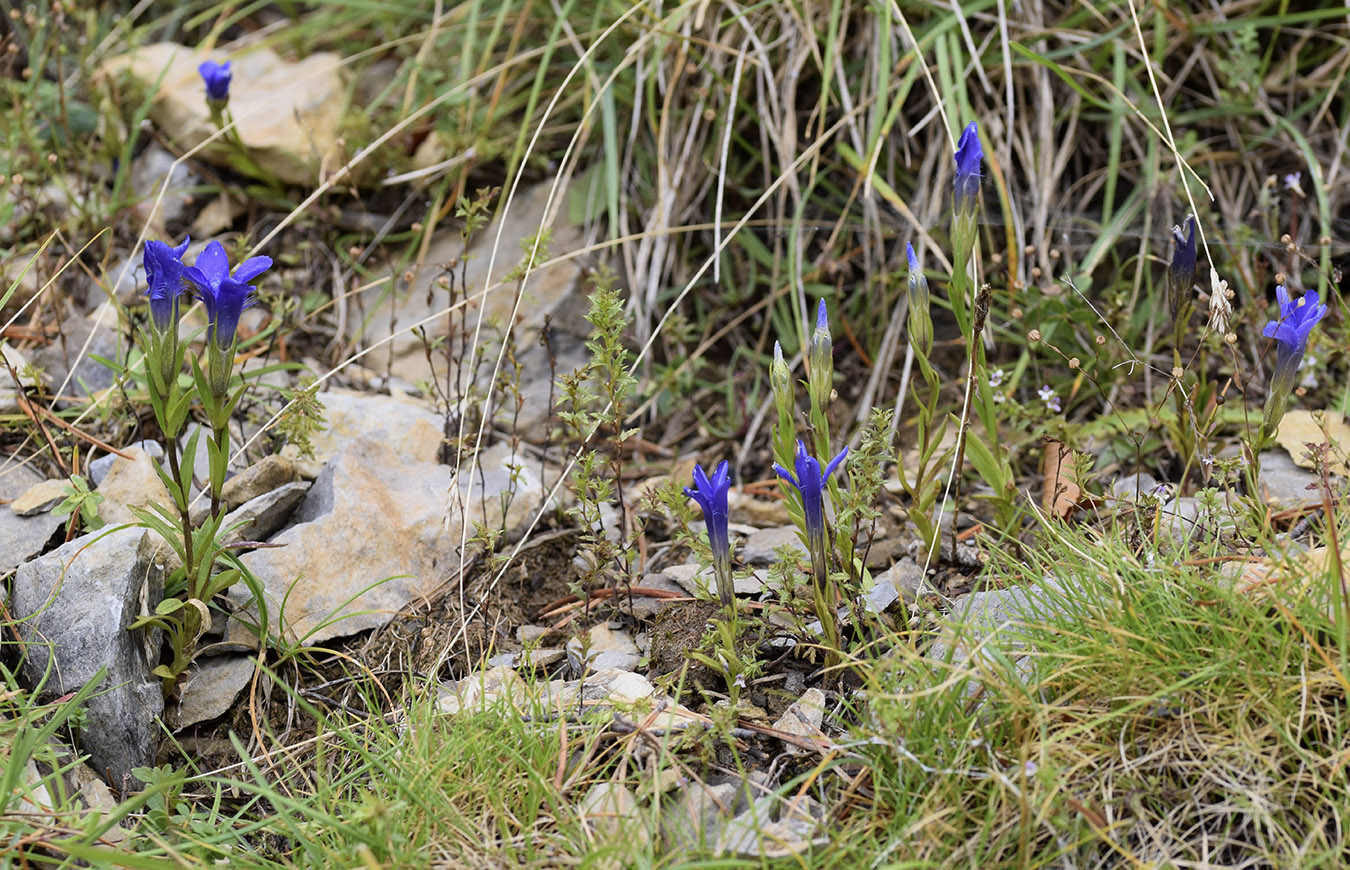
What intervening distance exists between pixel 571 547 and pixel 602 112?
4.87 feet

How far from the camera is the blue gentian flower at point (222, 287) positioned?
1.71m

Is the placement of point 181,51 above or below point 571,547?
above

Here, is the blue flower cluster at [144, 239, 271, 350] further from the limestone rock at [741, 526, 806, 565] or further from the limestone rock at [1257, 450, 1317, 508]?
the limestone rock at [1257, 450, 1317, 508]

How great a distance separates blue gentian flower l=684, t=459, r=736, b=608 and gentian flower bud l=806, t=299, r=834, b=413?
0.27 metres

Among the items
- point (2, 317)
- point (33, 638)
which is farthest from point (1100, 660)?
point (2, 317)

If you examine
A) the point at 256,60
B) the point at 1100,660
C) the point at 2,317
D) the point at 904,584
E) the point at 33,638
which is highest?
the point at 256,60

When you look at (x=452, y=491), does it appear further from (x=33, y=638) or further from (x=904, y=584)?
(x=904, y=584)

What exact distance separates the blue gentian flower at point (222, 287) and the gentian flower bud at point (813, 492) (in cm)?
91

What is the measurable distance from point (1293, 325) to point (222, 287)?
73.4 inches

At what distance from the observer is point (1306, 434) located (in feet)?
7.98

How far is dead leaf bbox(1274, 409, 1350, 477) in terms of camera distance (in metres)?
A: 2.30

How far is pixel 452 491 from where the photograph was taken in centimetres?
235

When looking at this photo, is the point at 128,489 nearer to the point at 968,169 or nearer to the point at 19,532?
the point at 19,532

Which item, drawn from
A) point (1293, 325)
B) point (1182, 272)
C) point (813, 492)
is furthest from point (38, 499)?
point (1293, 325)
